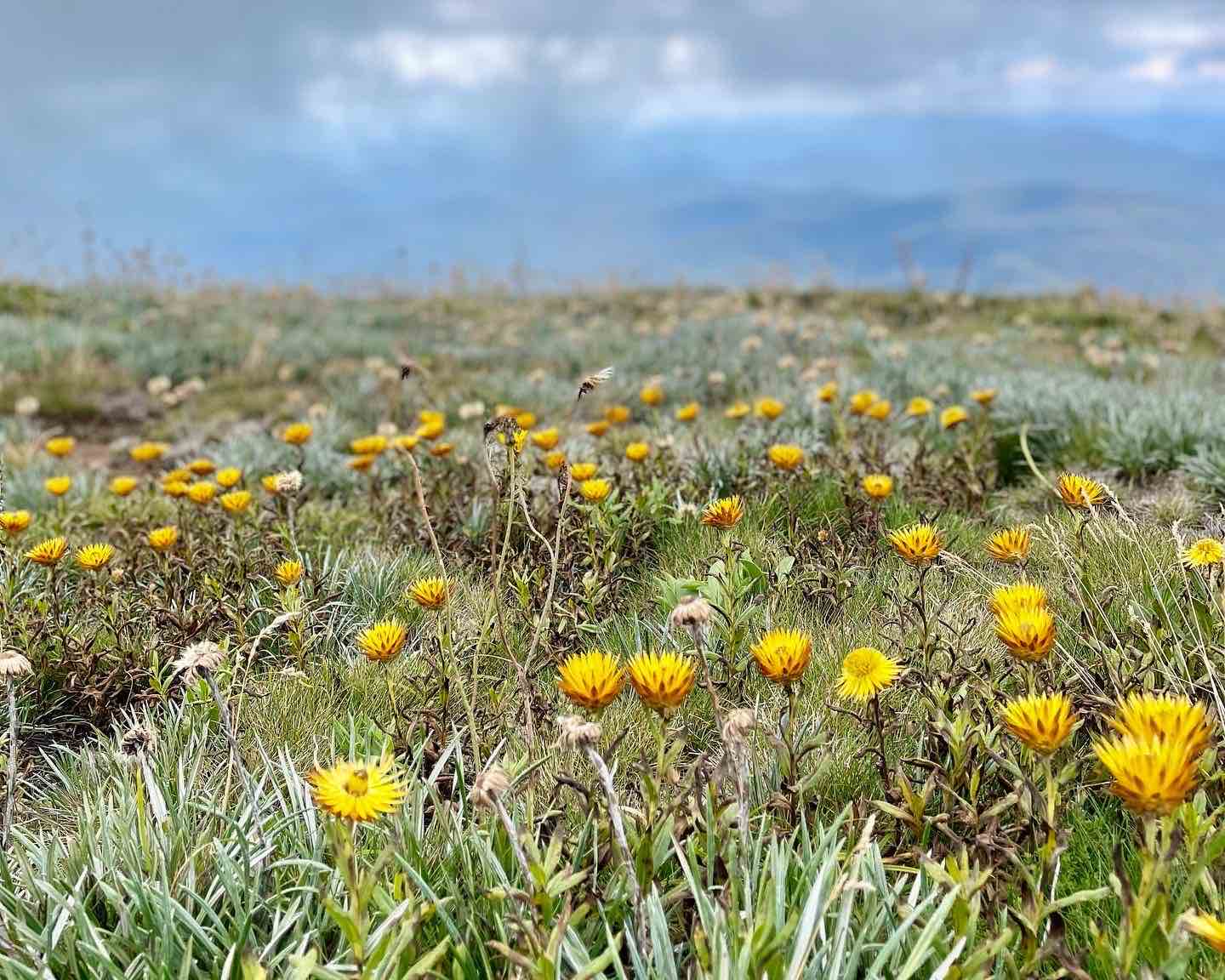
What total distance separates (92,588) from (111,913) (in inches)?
68.8

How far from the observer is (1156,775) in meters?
1.10

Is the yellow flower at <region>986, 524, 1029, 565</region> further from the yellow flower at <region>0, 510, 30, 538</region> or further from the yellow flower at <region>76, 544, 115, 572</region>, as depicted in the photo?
the yellow flower at <region>0, 510, 30, 538</region>

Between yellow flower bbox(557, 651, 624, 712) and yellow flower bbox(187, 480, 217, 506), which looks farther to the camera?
yellow flower bbox(187, 480, 217, 506)

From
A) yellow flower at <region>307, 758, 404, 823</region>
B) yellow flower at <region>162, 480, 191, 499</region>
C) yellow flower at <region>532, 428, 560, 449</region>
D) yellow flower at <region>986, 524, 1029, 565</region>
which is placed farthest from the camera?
yellow flower at <region>532, 428, 560, 449</region>

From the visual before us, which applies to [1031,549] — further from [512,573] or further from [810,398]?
[810,398]

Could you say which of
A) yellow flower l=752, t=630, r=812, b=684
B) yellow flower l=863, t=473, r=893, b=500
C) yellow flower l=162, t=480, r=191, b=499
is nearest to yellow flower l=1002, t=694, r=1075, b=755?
yellow flower l=752, t=630, r=812, b=684

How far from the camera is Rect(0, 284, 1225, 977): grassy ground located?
57.6 inches

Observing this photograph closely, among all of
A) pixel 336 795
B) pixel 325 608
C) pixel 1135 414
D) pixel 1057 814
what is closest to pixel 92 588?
pixel 325 608

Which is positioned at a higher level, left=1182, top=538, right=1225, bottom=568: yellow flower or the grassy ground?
left=1182, top=538, right=1225, bottom=568: yellow flower

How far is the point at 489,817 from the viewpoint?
1745 mm

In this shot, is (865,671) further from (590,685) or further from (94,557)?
(94,557)

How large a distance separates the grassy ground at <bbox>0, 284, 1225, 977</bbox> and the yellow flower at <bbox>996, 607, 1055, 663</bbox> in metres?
0.19

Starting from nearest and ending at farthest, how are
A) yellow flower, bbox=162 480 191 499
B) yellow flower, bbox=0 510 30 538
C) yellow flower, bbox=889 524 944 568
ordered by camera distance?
yellow flower, bbox=889 524 944 568
yellow flower, bbox=0 510 30 538
yellow flower, bbox=162 480 191 499

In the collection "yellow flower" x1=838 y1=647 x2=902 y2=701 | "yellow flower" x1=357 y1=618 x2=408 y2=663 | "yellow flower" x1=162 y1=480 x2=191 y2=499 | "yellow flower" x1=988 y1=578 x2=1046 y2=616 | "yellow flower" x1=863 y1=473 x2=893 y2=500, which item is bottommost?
"yellow flower" x1=838 y1=647 x2=902 y2=701
